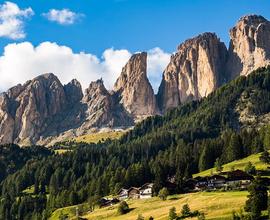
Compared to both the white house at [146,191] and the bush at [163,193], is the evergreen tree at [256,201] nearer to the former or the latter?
the bush at [163,193]

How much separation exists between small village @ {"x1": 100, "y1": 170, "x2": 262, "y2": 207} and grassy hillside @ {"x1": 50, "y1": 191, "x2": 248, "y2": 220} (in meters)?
→ 6.61

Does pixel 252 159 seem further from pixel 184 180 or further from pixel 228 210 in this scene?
pixel 228 210

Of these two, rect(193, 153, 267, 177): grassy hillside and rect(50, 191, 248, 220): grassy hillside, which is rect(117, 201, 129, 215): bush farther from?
rect(193, 153, 267, 177): grassy hillside

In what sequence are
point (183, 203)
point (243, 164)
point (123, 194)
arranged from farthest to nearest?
1. point (243, 164)
2. point (123, 194)
3. point (183, 203)

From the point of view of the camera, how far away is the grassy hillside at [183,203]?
120 metres

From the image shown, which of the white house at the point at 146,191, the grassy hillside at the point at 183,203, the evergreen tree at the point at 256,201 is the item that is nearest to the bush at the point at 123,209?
the grassy hillside at the point at 183,203

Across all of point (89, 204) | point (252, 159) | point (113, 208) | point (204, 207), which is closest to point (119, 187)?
point (89, 204)

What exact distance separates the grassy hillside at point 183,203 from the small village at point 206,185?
6609mm

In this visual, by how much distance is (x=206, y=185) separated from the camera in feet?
514

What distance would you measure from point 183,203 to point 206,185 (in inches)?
858

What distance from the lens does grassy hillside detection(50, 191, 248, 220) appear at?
120 meters

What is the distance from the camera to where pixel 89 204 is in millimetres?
181750

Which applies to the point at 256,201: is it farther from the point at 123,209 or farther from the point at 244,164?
the point at 244,164

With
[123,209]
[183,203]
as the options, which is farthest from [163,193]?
[183,203]
